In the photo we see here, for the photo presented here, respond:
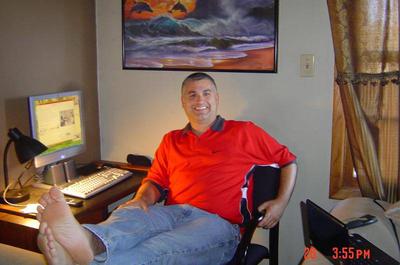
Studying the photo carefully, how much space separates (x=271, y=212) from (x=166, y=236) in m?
0.51

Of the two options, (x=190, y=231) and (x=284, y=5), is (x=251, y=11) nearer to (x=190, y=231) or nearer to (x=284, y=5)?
(x=284, y=5)

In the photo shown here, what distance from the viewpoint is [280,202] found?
6.79 ft

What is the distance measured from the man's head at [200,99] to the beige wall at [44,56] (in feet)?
2.70

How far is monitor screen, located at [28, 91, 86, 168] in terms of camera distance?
86.9 inches

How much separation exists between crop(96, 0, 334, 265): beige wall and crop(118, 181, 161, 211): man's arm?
1.98 feet

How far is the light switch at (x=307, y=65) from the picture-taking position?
233cm

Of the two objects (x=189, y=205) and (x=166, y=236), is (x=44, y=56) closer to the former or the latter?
(x=189, y=205)

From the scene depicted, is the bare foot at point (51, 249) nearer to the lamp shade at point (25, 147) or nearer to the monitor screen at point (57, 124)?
the lamp shade at point (25, 147)

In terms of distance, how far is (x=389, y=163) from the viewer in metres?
2.13

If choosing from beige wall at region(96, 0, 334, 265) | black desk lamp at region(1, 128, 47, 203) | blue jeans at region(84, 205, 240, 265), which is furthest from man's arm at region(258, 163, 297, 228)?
black desk lamp at region(1, 128, 47, 203)

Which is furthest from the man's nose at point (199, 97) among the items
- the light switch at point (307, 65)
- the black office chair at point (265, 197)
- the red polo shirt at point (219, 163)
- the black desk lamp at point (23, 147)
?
the black desk lamp at point (23, 147)

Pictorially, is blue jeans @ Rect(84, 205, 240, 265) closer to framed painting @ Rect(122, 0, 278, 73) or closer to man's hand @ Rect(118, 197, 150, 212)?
man's hand @ Rect(118, 197, 150, 212)
